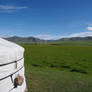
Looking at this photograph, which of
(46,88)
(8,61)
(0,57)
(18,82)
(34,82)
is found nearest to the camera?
(0,57)

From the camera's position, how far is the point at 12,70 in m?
3.37

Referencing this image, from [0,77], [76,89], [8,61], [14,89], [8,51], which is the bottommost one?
[76,89]

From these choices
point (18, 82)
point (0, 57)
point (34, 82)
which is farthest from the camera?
point (34, 82)

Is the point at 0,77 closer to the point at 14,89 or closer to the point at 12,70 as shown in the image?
the point at 12,70


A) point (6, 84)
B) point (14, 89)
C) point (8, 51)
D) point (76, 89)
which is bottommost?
point (76, 89)

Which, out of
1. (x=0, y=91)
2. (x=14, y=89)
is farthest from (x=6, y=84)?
(x=14, y=89)

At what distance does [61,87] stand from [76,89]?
1.74 feet

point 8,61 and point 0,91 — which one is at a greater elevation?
point 8,61

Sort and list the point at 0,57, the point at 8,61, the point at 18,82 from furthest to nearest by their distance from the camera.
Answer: the point at 18,82
the point at 8,61
the point at 0,57

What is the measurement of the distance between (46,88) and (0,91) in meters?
2.55

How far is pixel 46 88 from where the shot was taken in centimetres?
531

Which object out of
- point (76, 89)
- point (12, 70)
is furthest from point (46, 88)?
point (12, 70)

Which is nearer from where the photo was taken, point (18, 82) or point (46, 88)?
point (18, 82)

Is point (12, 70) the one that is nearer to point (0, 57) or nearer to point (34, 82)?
point (0, 57)
